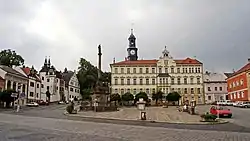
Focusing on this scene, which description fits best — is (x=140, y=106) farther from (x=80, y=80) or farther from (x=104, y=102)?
(x=80, y=80)

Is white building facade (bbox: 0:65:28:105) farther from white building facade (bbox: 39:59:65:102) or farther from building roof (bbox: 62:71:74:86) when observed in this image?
building roof (bbox: 62:71:74:86)

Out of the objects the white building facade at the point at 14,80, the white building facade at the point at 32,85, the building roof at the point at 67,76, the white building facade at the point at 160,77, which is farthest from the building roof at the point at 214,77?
the white building facade at the point at 14,80

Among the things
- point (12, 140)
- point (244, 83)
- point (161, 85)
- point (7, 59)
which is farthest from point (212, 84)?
point (12, 140)

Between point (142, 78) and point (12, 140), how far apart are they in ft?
285

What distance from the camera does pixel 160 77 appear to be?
98.9 m

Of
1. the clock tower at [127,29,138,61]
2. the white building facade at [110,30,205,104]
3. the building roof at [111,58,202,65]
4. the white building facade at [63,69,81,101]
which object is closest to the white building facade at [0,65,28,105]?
the white building facade at [110,30,205,104]

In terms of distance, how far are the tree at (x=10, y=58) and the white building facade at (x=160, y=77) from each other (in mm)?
30274

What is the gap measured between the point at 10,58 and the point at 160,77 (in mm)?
48230

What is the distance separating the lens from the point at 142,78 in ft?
325

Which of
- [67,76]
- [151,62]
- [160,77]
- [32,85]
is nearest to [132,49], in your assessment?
[151,62]

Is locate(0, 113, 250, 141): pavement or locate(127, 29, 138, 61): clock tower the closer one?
locate(0, 113, 250, 141): pavement

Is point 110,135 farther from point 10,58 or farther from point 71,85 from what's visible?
point 71,85

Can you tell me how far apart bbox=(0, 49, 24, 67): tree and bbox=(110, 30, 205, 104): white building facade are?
3027 cm

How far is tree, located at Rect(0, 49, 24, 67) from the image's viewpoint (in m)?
92.2
